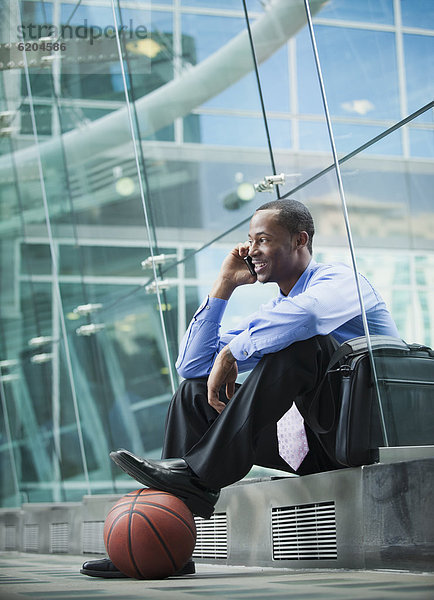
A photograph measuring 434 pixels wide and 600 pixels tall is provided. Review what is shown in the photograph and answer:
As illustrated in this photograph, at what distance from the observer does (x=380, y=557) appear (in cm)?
227

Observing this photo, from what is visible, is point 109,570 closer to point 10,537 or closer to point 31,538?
point 31,538

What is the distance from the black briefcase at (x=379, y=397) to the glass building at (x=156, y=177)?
Answer: 0.13 m

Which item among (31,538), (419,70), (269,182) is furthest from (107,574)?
(31,538)

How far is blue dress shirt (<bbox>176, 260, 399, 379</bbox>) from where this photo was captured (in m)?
2.42

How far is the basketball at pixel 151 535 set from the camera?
2.32 m

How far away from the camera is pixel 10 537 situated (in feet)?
22.6

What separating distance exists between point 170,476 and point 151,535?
162 mm

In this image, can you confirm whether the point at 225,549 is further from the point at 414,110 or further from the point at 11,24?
the point at 11,24

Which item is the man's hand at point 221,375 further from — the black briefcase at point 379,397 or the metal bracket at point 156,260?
the metal bracket at point 156,260

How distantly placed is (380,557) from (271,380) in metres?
0.53

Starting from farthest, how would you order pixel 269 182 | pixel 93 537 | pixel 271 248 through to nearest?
pixel 93 537 → pixel 269 182 → pixel 271 248
